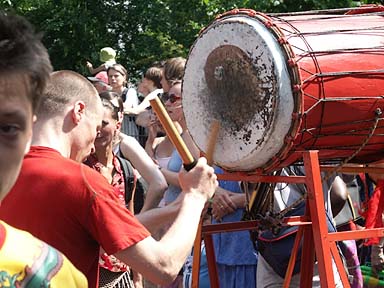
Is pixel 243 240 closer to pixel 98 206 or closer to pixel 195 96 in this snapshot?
pixel 195 96

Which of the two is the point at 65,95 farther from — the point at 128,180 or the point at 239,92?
the point at 128,180

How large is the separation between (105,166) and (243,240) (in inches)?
30.9

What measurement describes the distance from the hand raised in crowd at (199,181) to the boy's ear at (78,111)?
1.27 ft

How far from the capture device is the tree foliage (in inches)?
480

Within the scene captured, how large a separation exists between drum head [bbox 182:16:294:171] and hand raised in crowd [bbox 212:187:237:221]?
64cm

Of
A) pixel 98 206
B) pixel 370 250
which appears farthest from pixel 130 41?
pixel 98 206

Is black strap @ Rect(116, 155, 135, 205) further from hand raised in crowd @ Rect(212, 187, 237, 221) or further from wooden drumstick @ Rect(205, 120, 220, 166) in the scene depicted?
wooden drumstick @ Rect(205, 120, 220, 166)

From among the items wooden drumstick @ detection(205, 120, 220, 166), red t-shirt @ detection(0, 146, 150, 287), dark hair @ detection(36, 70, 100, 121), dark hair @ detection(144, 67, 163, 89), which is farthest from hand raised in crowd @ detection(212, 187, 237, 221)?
dark hair @ detection(144, 67, 163, 89)

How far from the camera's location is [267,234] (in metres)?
3.76

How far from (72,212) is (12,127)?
1063 mm

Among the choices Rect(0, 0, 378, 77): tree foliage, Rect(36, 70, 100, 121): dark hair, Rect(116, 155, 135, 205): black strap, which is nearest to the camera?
Rect(36, 70, 100, 121): dark hair

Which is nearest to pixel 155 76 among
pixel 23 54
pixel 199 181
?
pixel 199 181

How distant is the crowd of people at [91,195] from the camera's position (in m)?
1.37

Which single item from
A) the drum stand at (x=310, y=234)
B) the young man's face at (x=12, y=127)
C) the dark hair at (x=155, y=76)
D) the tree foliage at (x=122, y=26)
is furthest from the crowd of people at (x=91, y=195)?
the tree foliage at (x=122, y=26)
